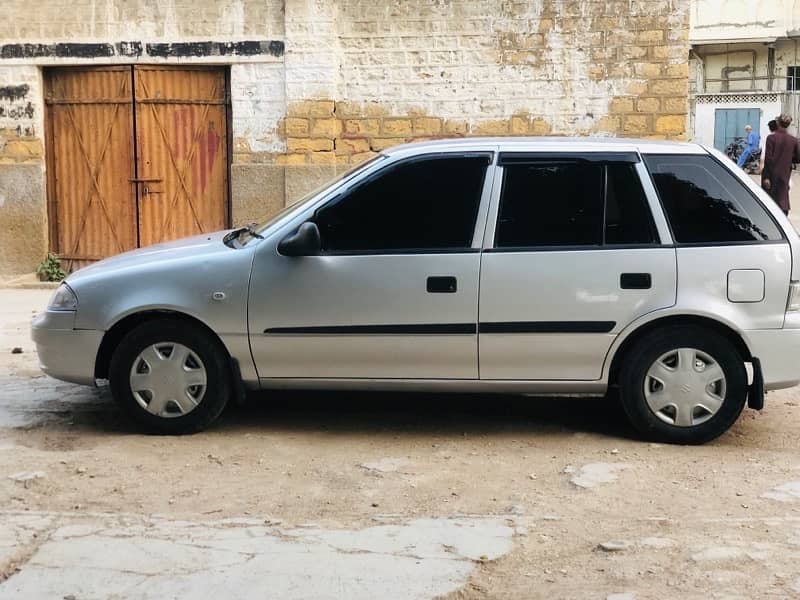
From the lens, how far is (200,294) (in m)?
6.04

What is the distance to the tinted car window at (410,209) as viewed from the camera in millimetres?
6078

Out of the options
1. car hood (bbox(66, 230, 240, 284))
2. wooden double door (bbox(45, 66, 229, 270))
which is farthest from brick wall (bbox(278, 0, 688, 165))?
car hood (bbox(66, 230, 240, 284))

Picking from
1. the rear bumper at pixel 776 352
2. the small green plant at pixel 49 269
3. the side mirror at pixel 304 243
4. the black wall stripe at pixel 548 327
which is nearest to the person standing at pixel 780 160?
the rear bumper at pixel 776 352

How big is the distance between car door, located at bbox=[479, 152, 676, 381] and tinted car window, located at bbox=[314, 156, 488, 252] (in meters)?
0.17

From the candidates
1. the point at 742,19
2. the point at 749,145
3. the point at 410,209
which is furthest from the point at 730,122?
the point at 410,209

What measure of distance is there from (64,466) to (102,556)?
139 cm

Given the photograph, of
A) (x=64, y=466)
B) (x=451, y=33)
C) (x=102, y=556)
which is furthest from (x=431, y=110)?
(x=102, y=556)

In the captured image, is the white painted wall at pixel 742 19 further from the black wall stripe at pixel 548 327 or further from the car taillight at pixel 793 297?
the black wall stripe at pixel 548 327

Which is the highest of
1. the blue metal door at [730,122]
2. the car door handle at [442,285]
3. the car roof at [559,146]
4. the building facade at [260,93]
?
the blue metal door at [730,122]

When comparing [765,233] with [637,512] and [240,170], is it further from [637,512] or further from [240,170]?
[240,170]

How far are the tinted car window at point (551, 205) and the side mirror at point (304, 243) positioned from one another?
0.99m

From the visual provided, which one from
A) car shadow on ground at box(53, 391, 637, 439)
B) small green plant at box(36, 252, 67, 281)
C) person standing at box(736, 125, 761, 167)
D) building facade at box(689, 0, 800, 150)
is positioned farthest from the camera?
building facade at box(689, 0, 800, 150)

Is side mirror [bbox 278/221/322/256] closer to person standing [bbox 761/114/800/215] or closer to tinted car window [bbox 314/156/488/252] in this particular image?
tinted car window [bbox 314/156/488/252]

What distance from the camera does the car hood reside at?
6.21 meters
